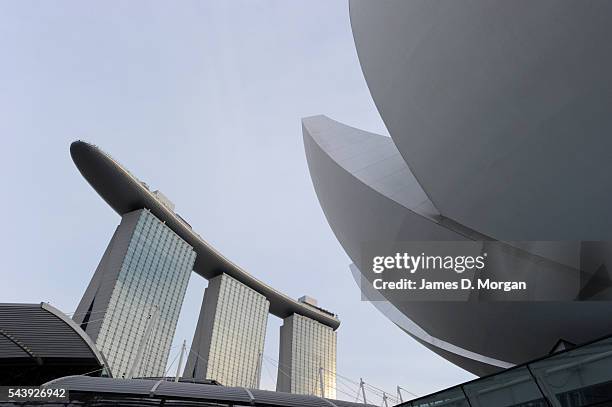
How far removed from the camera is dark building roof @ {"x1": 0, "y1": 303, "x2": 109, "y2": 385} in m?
21.1

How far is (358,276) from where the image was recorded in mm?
31703

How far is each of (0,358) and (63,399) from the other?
627 inches

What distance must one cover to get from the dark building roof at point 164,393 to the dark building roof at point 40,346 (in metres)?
9.26

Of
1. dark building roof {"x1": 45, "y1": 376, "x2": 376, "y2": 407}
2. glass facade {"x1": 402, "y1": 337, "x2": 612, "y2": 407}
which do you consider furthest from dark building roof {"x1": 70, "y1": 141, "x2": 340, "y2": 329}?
glass facade {"x1": 402, "y1": 337, "x2": 612, "y2": 407}

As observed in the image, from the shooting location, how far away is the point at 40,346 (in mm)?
23703

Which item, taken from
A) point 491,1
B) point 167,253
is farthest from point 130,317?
point 491,1

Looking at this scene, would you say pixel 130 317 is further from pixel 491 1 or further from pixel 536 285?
pixel 491 1

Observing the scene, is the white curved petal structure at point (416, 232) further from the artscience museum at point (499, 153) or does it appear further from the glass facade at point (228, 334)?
the glass facade at point (228, 334)

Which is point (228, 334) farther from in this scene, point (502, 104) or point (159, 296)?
point (502, 104)

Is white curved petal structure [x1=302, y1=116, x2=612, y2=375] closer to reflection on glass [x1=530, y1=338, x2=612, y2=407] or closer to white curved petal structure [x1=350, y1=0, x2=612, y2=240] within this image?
white curved petal structure [x1=350, y1=0, x2=612, y2=240]

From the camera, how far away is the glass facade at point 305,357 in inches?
4803

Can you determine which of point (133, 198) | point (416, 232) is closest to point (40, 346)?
point (416, 232)

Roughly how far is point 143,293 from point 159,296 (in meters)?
5.31

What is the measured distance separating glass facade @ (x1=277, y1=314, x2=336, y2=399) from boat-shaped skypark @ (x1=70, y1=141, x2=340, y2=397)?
→ 0.40 metres
